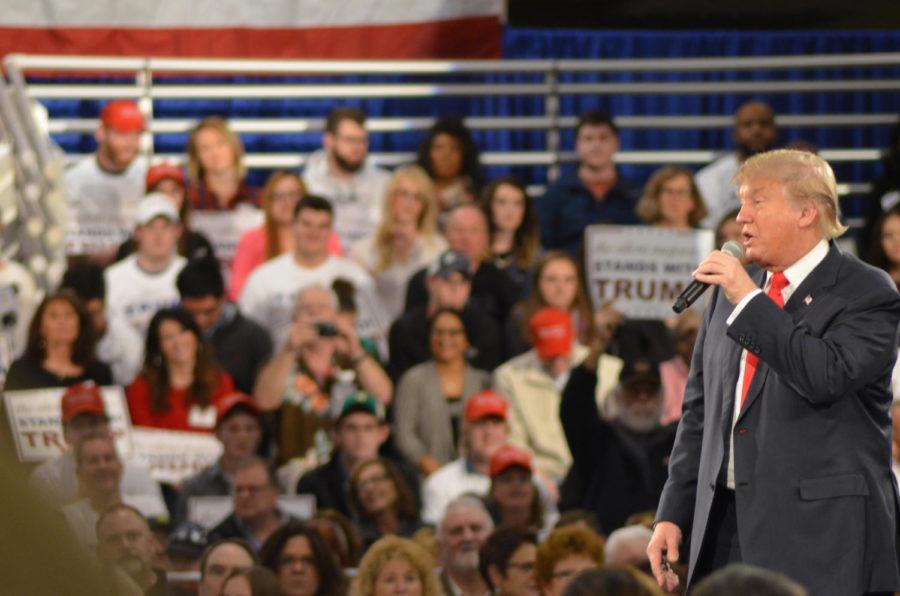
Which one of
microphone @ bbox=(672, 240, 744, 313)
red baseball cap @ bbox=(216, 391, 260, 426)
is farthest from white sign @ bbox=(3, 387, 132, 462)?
microphone @ bbox=(672, 240, 744, 313)

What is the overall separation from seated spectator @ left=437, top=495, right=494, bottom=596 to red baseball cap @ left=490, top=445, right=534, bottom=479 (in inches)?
8.8

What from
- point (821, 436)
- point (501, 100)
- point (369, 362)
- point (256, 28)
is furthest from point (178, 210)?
point (821, 436)

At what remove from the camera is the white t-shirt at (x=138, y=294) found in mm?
6668

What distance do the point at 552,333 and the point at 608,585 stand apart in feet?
14.2

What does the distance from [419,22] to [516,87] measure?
60.8 inches

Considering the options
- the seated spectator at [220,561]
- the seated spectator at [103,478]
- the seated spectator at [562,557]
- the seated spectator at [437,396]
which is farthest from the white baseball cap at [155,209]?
the seated spectator at [562,557]

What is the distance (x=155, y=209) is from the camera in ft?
22.1

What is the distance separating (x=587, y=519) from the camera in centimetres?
552

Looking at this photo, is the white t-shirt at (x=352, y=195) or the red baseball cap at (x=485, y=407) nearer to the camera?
the red baseball cap at (x=485, y=407)

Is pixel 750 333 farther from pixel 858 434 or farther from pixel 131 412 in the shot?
pixel 131 412

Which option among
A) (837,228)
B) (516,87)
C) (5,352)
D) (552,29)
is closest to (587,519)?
(5,352)

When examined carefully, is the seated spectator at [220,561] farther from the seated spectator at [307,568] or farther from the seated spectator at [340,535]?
the seated spectator at [340,535]

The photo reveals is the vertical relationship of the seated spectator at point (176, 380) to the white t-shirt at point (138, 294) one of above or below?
below

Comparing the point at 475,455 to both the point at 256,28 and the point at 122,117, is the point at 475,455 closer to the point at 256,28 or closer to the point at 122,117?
the point at 122,117
